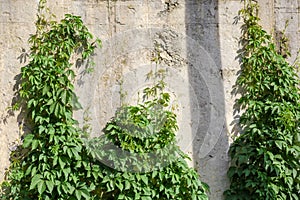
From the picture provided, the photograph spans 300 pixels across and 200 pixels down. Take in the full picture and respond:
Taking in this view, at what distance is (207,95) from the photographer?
381 cm

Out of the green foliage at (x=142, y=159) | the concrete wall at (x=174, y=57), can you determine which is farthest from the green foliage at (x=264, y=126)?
the green foliage at (x=142, y=159)

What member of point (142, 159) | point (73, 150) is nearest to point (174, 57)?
point (142, 159)

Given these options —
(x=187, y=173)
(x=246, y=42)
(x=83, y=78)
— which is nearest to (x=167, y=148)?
(x=187, y=173)

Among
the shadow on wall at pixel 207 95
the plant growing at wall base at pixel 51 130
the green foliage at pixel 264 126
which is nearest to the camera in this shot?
the plant growing at wall base at pixel 51 130

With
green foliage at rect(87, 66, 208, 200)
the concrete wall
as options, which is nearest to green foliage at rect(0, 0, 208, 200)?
green foliage at rect(87, 66, 208, 200)

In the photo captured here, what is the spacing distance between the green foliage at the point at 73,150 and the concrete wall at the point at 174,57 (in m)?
0.14

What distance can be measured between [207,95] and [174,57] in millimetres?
439

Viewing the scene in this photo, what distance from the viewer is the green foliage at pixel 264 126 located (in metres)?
3.60

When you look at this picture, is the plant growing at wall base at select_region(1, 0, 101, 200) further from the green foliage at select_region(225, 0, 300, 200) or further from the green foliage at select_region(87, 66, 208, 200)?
the green foliage at select_region(225, 0, 300, 200)

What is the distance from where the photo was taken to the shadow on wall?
3756mm

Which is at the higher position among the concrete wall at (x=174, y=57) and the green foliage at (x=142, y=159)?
the concrete wall at (x=174, y=57)

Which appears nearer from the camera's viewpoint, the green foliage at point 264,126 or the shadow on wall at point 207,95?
the green foliage at point 264,126

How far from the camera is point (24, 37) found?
3.60 meters

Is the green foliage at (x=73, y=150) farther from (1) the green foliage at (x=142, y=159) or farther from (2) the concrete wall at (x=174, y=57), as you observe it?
(2) the concrete wall at (x=174, y=57)
